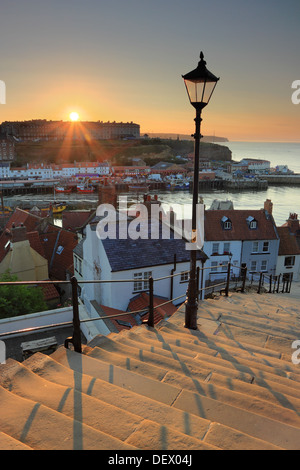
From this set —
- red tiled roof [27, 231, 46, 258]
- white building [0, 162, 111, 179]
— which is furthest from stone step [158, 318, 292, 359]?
white building [0, 162, 111, 179]

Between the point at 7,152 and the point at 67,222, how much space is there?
136982 millimetres

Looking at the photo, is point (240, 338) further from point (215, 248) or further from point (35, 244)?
point (35, 244)

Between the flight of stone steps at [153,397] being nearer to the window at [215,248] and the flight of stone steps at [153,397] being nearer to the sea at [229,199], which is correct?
the window at [215,248]

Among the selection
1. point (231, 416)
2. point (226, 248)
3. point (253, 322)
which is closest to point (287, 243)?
point (226, 248)

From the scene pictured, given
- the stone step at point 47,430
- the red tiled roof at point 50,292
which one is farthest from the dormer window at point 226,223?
the stone step at point 47,430

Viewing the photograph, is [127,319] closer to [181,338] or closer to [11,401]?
[181,338]

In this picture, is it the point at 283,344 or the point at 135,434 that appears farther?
the point at 283,344

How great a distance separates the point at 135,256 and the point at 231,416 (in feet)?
46.0

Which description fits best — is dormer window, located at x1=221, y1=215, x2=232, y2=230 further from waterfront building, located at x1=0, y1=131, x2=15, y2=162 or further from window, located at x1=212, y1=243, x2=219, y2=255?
waterfront building, located at x1=0, y1=131, x2=15, y2=162

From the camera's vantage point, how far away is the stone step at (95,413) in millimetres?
2412

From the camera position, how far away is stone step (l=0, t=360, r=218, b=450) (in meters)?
2.41

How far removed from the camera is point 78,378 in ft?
11.3
